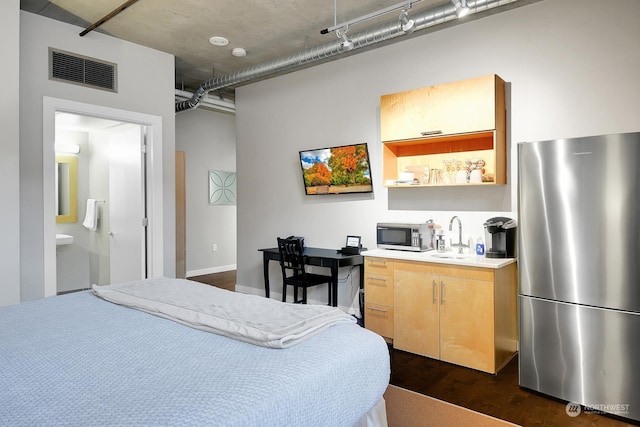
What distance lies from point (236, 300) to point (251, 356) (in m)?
0.76

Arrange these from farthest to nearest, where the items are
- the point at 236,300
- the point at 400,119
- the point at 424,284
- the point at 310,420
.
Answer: the point at 400,119 → the point at 424,284 → the point at 236,300 → the point at 310,420

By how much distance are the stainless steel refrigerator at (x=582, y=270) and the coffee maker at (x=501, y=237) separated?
0.55m

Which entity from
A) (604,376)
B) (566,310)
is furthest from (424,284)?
(604,376)

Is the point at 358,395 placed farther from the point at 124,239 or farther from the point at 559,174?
the point at 124,239

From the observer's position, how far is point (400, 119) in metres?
3.89

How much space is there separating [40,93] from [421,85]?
3585 mm

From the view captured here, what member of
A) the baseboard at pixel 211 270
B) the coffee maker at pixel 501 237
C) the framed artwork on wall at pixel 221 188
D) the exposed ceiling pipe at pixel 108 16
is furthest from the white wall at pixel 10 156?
the framed artwork on wall at pixel 221 188

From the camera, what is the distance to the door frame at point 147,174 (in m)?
3.81

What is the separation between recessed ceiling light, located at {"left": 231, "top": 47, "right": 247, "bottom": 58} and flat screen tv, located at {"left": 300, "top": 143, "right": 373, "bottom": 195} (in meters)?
1.34

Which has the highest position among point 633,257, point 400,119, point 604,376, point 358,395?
point 400,119

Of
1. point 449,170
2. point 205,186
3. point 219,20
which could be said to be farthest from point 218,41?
point 205,186

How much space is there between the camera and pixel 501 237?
3439 millimetres

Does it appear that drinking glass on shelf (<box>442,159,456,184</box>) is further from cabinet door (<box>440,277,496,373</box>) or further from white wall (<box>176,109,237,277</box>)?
white wall (<box>176,109,237,277</box>)

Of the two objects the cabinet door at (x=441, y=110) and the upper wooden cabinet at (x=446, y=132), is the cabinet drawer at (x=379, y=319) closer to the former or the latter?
the upper wooden cabinet at (x=446, y=132)
